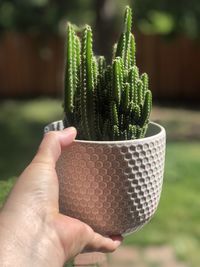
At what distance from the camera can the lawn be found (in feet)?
8.49

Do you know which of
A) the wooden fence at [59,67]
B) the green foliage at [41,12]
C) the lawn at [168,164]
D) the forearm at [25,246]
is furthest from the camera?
the wooden fence at [59,67]

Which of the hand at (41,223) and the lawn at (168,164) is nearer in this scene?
the hand at (41,223)

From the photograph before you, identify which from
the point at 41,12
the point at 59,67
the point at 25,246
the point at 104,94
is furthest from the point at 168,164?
the point at 59,67

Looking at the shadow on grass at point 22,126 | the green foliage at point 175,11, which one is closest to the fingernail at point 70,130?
the shadow on grass at point 22,126

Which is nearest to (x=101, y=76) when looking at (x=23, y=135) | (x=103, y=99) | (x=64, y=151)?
(x=103, y=99)

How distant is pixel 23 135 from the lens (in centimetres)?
513

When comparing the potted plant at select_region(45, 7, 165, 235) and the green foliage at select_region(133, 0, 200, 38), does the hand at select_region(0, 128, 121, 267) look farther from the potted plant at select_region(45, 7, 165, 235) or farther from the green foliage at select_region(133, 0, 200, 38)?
the green foliage at select_region(133, 0, 200, 38)

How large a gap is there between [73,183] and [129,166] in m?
0.10

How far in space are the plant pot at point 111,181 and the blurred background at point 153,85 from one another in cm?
18

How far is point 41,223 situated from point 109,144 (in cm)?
17

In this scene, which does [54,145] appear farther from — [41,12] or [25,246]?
[41,12]

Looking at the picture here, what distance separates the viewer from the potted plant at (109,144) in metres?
0.91

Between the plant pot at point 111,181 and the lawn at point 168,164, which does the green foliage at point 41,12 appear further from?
the plant pot at point 111,181

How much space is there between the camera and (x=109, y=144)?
897mm
